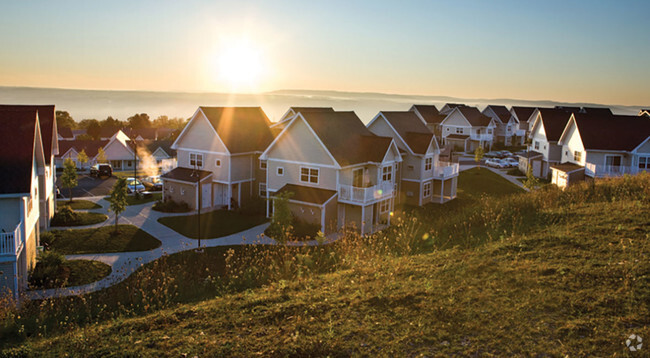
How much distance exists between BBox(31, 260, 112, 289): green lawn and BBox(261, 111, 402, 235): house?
1055 centimetres

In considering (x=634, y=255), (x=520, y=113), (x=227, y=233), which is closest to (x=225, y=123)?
(x=227, y=233)

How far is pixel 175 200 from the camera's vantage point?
35375mm

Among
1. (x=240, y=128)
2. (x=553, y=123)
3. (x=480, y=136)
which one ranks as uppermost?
(x=553, y=123)

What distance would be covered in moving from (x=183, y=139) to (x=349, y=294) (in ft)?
99.8

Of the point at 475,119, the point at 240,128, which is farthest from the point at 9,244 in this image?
the point at 475,119

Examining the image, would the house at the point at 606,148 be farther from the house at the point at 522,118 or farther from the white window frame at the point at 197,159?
the house at the point at 522,118

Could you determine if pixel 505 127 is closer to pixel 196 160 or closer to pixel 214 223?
pixel 196 160

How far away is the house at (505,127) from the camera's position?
83.4 m

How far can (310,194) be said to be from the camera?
2973 cm

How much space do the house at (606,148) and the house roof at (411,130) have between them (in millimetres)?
13013

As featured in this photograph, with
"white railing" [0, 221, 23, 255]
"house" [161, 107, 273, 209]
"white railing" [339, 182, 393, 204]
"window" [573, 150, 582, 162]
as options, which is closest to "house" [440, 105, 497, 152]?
"window" [573, 150, 582, 162]

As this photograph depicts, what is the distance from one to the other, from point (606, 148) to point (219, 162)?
3256 cm

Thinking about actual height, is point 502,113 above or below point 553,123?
above

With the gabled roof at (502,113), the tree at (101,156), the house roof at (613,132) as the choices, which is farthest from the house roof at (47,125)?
the gabled roof at (502,113)
